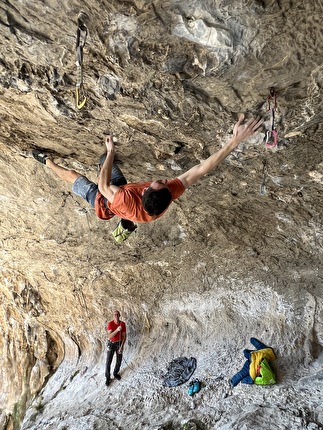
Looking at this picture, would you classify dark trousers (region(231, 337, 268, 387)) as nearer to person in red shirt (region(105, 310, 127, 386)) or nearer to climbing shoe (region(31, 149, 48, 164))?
person in red shirt (region(105, 310, 127, 386))

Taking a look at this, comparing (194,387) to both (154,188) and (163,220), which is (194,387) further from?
(154,188)

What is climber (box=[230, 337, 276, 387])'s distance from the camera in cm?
536

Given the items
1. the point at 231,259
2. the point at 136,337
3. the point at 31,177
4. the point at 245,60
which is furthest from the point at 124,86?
the point at 136,337

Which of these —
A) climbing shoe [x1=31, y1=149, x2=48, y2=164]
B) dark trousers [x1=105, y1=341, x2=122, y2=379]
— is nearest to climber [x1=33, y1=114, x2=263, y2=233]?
climbing shoe [x1=31, y1=149, x2=48, y2=164]

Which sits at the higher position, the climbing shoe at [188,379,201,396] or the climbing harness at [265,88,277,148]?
the climbing harness at [265,88,277,148]

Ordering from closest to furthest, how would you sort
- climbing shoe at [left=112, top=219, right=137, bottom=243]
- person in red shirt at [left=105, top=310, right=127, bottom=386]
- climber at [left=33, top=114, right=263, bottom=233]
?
1. climber at [left=33, top=114, right=263, bottom=233]
2. climbing shoe at [left=112, top=219, right=137, bottom=243]
3. person in red shirt at [left=105, top=310, right=127, bottom=386]

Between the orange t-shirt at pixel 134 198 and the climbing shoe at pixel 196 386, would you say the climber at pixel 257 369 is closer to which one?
the climbing shoe at pixel 196 386

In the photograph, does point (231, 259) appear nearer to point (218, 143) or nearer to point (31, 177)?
point (218, 143)

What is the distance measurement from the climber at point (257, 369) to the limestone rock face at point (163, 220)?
0.15 m

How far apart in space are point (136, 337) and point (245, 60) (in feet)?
22.3

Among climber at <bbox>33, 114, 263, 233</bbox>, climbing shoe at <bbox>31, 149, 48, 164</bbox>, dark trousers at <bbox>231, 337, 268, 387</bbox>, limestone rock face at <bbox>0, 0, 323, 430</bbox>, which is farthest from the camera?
dark trousers at <bbox>231, 337, 268, 387</bbox>

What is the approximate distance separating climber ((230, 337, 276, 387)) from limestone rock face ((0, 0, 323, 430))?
0.49 ft

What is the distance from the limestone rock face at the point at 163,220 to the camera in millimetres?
2980

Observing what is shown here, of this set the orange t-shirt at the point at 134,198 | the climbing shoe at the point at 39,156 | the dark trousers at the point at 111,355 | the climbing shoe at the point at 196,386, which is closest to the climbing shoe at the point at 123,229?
the orange t-shirt at the point at 134,198
